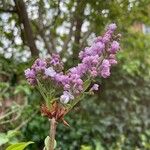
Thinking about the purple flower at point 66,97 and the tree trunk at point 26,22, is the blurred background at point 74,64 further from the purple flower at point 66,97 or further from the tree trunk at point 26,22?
the purple flower at point 66,97

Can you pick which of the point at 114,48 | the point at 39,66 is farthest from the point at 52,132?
the point at 114,48

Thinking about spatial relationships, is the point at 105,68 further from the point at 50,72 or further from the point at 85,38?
the point at 85,38

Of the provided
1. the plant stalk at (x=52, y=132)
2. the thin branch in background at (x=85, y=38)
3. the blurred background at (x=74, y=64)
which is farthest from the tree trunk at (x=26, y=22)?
the plant stalk at (x=52, y=132)

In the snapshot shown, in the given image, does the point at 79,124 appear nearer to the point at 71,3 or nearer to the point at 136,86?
the point at 136,86

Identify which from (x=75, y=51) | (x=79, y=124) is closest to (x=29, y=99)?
(x=79, y=124)

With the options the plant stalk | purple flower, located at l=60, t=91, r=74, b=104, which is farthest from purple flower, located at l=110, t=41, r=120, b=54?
the plant stalk

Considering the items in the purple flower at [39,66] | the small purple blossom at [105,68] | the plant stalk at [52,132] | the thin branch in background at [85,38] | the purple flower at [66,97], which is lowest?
the plant stalk at [52,132]

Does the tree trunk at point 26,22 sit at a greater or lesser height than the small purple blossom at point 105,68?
greater
